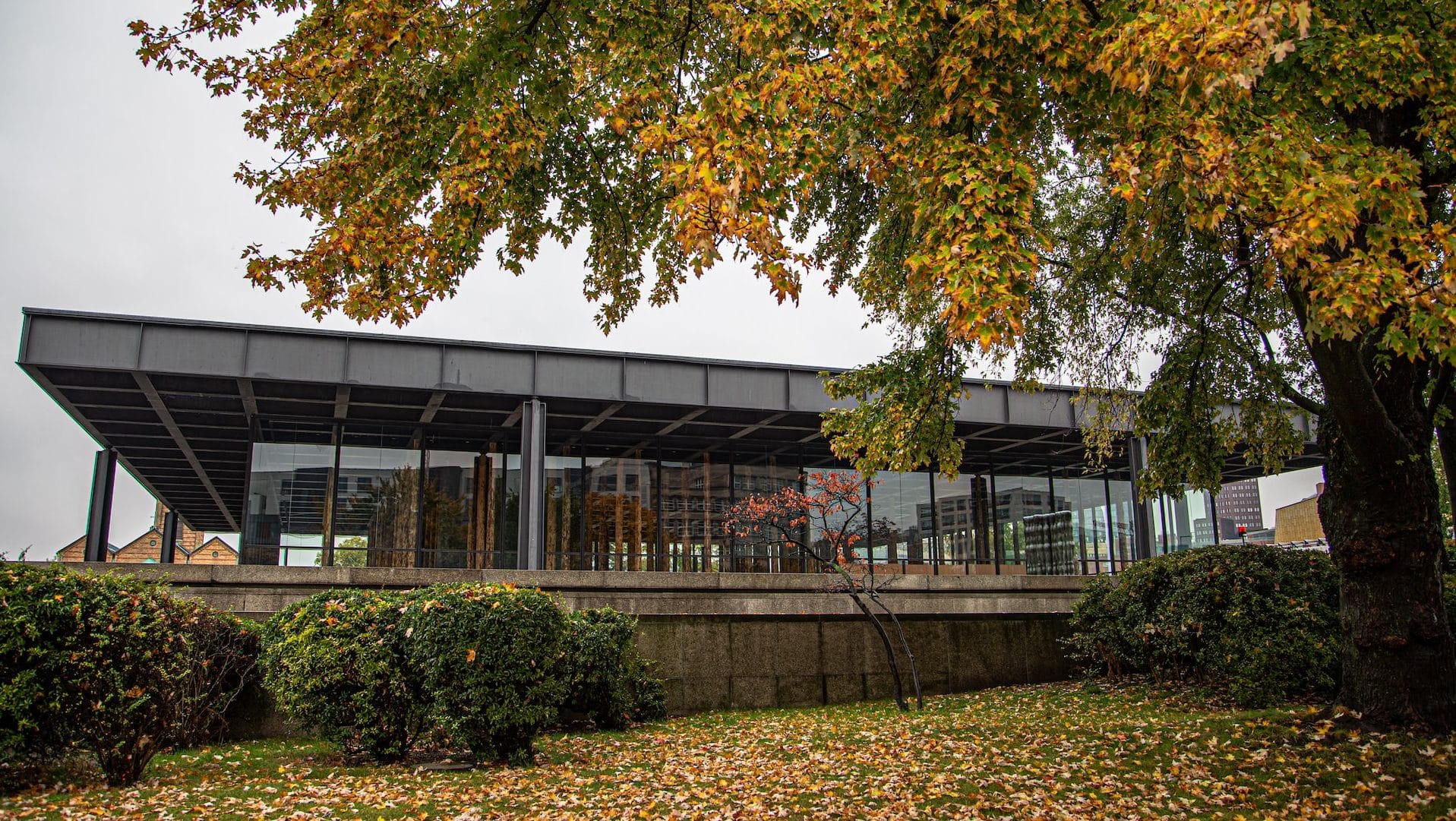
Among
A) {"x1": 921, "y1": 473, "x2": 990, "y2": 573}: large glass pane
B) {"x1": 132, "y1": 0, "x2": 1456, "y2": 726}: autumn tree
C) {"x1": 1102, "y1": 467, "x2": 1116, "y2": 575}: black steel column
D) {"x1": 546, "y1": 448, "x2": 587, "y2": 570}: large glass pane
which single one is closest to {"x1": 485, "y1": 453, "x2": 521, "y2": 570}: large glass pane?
{"x1": 546, "y1": 448, "x2": 587, "y2": 570}: large glass pane

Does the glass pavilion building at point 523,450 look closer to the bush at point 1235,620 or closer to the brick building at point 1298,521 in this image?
the bush at point 1235,620

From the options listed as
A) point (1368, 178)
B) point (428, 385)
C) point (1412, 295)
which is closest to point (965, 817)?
point (1412, 295)

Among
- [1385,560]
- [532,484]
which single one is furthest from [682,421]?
[1385,560]

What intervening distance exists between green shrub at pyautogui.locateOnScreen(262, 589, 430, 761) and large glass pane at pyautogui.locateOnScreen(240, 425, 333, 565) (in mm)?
12092

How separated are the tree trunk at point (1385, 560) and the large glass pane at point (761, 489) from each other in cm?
1379

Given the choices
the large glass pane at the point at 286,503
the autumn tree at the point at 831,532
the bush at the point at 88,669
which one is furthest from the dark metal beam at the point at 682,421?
the bush at the point at 88,669

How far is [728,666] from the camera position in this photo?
445 inches

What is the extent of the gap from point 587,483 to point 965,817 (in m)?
16.1

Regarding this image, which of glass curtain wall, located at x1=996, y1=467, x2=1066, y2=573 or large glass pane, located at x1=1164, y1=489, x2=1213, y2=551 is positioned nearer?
glass curtain wall, located at x1=996, y1=467, x2=1066, y2=573

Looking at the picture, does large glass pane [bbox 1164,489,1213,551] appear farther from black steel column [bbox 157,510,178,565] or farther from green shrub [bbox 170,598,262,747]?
black steel column [bbox 157,510,178,565]

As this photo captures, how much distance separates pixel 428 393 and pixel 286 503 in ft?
14.4

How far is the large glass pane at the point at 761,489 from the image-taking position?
72.2 ft

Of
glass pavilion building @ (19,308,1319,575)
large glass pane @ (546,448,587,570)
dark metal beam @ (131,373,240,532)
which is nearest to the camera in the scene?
glass pavilion building @ (19,308,1319,575)

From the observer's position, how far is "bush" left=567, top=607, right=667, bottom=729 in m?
9.52
